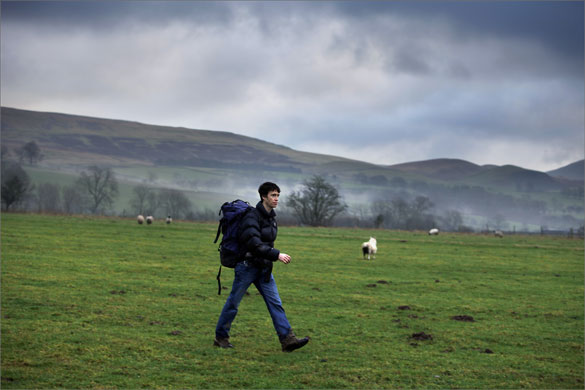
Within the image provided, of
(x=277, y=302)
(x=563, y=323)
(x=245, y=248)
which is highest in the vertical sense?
(x=245, y=248)

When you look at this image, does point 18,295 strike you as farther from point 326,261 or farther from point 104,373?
point 326,261

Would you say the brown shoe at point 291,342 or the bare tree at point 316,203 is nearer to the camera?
the brown shoe at point 291,342

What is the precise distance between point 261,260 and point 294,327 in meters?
3.99

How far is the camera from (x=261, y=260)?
9953 millimetres

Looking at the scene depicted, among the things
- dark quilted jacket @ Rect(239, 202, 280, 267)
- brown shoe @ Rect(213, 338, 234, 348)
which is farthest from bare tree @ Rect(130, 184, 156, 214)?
dark quilted jacket @ Rect(239, 202, 280, 267)

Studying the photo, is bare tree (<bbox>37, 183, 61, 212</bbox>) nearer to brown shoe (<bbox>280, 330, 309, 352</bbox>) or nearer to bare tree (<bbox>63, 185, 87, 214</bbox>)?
bare tree (<bbox>63, 185, 87, 214</bbox>)

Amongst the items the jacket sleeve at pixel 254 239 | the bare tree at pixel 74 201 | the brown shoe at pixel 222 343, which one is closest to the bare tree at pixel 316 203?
the brown shoe at pixel 222 343

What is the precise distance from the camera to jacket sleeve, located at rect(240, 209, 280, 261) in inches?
371

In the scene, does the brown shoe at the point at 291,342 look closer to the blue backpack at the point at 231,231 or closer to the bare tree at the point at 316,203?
the blue backpack at the point at 231,231

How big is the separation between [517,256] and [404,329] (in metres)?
29.7

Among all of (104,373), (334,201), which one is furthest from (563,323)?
(334,201)

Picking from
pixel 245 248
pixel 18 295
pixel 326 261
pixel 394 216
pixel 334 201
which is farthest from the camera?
pixel 394 216

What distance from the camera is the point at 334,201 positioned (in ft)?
337

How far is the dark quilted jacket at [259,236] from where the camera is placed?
9.45 meters
